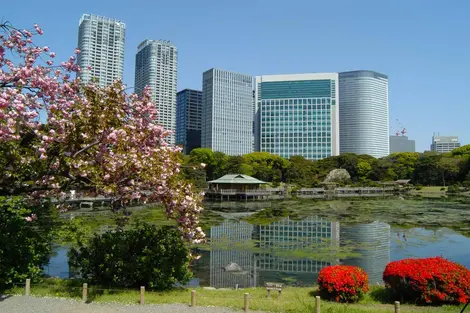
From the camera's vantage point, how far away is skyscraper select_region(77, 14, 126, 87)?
134000 mm

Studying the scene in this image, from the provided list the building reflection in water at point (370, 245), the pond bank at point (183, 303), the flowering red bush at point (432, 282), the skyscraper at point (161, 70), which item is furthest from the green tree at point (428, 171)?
the skyscraper at point (161, 70)

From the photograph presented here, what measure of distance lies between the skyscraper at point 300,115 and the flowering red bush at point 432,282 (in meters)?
162

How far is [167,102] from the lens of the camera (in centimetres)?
17938

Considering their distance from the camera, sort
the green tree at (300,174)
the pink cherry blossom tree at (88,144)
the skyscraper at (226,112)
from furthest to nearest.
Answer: the skyscraper at (226,112) < the green tree at (300,174) < the pink cherry blossom tree at (88,144)

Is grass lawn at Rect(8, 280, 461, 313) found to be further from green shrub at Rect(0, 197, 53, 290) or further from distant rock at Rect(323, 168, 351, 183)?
distant rock at Rect(323, 168, 351, 183)

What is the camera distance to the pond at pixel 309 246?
63.4 feet

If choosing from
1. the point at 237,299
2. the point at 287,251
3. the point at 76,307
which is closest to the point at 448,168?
the point at 287,251

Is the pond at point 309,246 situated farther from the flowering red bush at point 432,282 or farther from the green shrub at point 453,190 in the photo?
the green shrub at point 453,190

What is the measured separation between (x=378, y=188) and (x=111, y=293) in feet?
277

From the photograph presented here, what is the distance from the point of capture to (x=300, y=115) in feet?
571

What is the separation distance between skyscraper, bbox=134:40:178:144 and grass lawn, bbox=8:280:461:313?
161498 millimetres

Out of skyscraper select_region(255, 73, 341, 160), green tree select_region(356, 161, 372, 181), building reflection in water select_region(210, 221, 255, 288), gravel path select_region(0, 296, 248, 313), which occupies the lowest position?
building reflection in water select_region(210, 221, 255, 288)

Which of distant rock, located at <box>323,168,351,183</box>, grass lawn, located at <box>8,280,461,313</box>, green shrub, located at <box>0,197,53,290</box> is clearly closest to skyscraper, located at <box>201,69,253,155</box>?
distant rock, located at <box>323,168,351,183</box>

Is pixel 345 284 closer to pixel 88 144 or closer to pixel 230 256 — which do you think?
pixel 88 144
